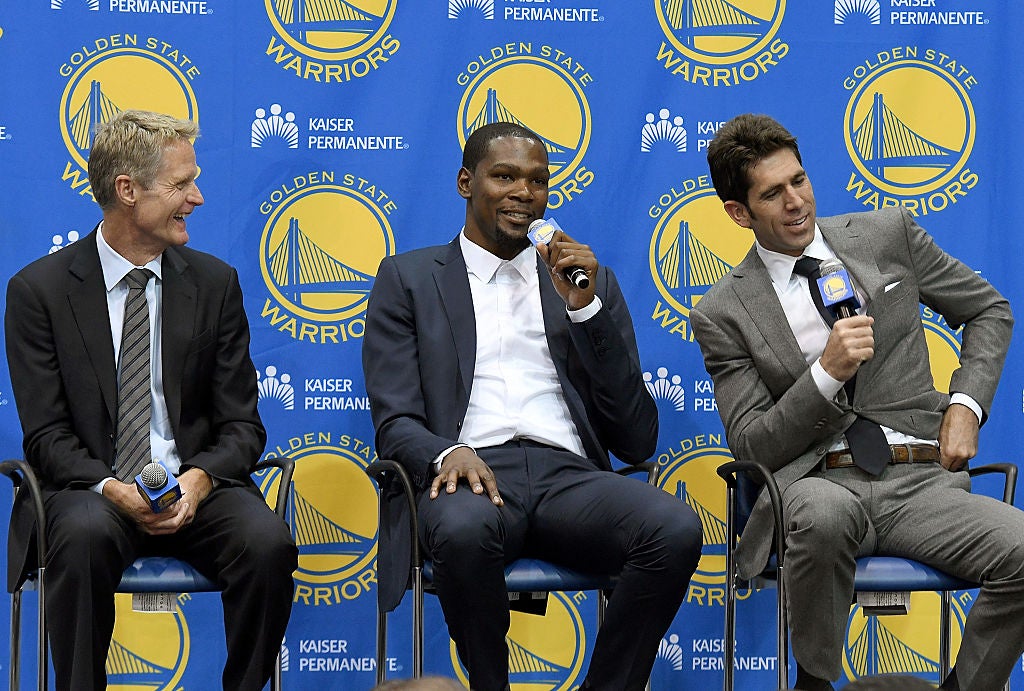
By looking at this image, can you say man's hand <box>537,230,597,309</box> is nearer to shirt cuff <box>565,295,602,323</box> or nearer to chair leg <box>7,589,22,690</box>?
shirt cuff <box>565,295,602,323</box>

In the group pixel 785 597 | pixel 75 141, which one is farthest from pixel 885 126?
pixel 75 141

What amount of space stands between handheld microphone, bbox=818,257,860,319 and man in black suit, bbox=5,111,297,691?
5.05 feet

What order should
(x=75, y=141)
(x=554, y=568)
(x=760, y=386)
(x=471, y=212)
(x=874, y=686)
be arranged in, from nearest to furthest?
(x=874, y=686) < (x=554, y=568) < (x=760, y=386) < (x=471, y=212) < (x=75, y=141)

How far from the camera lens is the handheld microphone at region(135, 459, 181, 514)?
3.18 metres

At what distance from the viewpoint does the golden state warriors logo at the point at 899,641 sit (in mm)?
4293

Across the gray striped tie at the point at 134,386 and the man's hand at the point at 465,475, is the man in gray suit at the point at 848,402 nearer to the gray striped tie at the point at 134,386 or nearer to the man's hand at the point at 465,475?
the man's hand at the point at 465,475

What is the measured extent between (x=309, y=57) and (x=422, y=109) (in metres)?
0.41

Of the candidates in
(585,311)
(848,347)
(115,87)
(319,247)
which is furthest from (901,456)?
(115,87)

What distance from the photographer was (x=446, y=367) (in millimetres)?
3584

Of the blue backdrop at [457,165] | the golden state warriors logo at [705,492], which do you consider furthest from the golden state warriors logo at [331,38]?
the golden state warriors logo at [705,492]

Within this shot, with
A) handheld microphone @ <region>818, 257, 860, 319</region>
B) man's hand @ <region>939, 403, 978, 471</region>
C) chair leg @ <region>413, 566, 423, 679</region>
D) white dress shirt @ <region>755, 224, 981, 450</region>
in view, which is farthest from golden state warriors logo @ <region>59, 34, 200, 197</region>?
man's hand @ <region>939, 403, 978, 471</region>

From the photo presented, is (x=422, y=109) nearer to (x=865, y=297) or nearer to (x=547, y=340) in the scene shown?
(x=547, y=340)

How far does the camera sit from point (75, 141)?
4145mm

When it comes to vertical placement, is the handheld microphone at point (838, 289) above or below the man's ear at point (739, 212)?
below
